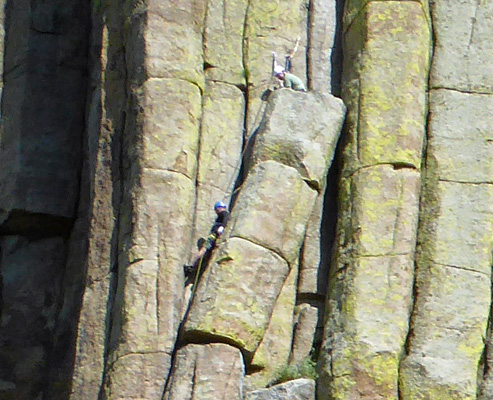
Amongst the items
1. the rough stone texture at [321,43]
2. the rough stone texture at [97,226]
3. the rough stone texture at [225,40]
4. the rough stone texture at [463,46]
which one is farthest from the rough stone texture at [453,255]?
the rough stone texture at [97,226]

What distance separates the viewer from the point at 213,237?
20.6 m

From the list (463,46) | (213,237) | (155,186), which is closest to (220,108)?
(155,186)

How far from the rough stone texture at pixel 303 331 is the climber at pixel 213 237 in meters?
1.21

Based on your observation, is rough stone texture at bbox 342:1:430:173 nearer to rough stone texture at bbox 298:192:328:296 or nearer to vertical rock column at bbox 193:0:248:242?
rough stone texture at bbox 298:192:328:296

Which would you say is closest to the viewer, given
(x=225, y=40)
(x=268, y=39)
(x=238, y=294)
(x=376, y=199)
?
(x=238, y=294)

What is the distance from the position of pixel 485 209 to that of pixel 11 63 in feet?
22.8

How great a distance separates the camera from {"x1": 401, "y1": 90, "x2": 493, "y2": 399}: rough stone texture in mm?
19625

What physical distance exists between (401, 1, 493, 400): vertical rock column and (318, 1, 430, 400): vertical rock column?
0.19 meters

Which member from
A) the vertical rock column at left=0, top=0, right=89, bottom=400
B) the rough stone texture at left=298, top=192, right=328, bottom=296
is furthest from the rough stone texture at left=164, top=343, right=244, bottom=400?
the vertical rock column at left=0, top=0, right=89, bottom=400

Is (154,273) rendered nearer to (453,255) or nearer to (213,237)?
(213,237)

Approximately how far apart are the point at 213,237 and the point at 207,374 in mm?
1841

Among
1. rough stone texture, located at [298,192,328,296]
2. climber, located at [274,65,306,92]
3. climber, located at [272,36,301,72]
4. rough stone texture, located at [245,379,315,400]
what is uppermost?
climber, located at [272,36,301,72]

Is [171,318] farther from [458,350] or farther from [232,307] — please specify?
[458,350]

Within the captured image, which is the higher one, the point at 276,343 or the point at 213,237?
the point at 213,237
